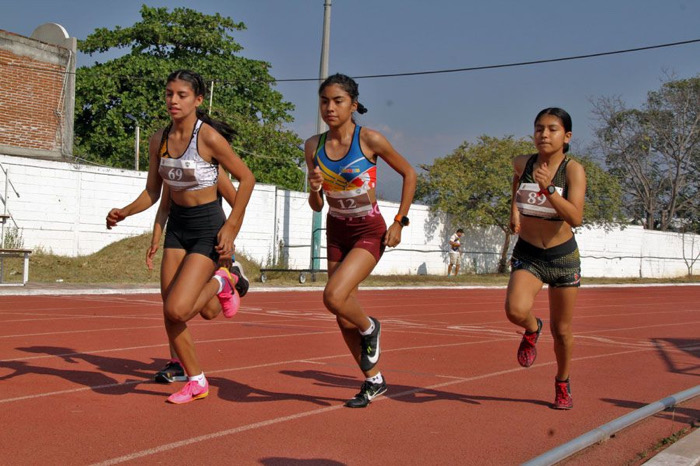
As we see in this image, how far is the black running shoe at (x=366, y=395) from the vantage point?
6016 mm

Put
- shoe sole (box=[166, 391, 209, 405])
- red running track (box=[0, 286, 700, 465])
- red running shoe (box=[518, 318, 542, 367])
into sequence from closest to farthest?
red running track (box=[0, 286, 700, 465]) → shoe sole (box=[166, 391, 209, 405]) → red running shoe (box=[518, 318, 542, 367])

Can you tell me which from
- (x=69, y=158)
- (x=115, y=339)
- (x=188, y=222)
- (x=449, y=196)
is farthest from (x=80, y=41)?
A: (x=188, y=222)

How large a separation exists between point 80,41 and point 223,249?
4201 centimetres

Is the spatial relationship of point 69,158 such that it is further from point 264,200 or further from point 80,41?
point 80,41

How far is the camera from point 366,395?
20.0 feet

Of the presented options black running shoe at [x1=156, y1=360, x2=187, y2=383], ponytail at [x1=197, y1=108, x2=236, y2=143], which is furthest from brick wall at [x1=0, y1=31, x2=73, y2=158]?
ponytail at [x1=197, y1=108, x2=236, y2=143]

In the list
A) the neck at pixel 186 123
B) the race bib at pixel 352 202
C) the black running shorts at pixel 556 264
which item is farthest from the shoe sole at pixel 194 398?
the black running shorts at pixel 556 264

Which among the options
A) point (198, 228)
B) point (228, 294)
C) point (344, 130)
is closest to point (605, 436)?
point (344, 130)

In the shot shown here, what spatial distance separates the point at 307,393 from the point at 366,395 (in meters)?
0.63

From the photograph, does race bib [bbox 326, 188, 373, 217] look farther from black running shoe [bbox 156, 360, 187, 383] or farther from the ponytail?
black running shoe [bbox 156, 360, 187, 383]

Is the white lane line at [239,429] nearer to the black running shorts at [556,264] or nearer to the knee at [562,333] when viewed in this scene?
the knee at [562,333]

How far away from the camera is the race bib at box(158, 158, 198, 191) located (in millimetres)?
6078

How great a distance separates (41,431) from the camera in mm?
4949

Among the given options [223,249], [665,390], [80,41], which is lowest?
[665,390]
